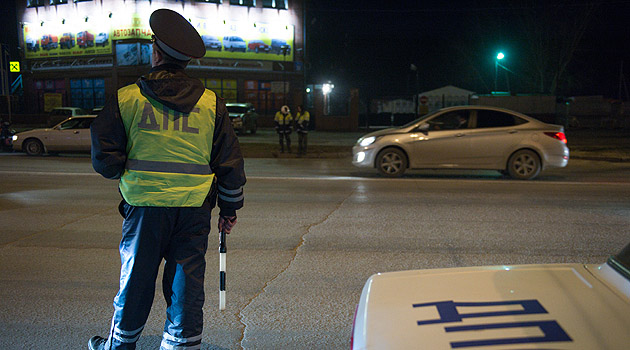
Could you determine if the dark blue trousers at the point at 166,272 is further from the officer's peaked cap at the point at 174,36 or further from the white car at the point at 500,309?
the white car at the point at 500,309

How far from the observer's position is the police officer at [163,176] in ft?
9.86

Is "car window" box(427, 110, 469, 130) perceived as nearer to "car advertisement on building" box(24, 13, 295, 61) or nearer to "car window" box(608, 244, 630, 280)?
"car window" box(608, 244, 630, 280)

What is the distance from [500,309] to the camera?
7.38 feet

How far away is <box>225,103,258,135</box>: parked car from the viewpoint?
3067 centimetres

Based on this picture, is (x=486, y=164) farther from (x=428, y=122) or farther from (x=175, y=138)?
(x=175, y=138)

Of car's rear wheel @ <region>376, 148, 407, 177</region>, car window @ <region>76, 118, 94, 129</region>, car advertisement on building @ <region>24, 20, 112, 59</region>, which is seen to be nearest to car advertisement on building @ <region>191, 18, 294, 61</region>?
car advertisement on building @ <region>24, 20, 112, 59</region>

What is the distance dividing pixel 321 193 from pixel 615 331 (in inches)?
354

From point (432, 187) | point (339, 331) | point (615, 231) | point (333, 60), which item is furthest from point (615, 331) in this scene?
point (333, 60)

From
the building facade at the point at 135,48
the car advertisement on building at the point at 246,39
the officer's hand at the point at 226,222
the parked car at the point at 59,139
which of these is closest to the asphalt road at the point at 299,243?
the officer's hand at the point at 226,222

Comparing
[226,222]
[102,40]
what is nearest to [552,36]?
[102,40]

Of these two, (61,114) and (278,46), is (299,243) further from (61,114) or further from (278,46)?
(278,46)

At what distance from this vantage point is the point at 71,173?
45.4ft

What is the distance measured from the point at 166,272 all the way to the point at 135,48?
38250 millimetres

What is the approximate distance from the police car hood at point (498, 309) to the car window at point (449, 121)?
34.3ft
